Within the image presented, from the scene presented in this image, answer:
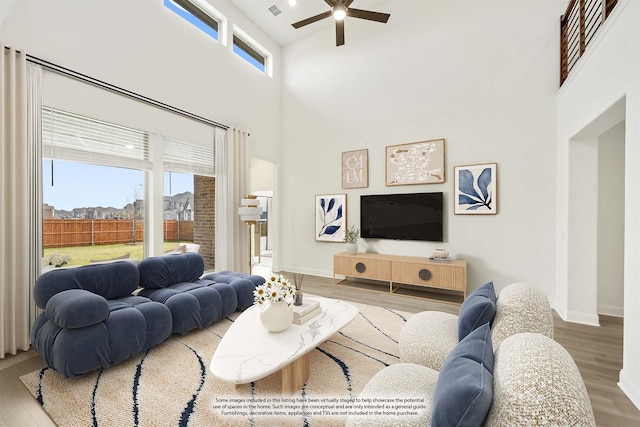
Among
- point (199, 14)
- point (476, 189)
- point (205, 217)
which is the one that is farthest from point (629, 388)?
point (199, 14)

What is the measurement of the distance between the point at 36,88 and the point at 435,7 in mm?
5266

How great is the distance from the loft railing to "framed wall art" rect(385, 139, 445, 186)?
1.64m

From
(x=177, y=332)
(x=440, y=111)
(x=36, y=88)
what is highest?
(x=440, y=111)

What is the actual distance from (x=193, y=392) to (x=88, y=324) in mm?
936

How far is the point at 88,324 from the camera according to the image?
2043 mm

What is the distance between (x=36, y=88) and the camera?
2645mm

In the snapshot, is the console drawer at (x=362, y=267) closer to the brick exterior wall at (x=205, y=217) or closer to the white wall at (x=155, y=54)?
the brick exterior wall at (x=205, y=217)

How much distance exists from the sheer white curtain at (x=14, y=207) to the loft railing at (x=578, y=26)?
206 inches

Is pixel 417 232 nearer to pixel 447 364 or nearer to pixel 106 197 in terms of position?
pixel 447 364

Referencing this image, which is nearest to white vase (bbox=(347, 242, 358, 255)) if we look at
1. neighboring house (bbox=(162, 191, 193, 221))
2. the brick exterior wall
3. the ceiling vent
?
the brick exterior wall

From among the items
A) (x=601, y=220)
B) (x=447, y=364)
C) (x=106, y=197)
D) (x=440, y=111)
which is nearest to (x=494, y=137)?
(x=440, y=111)

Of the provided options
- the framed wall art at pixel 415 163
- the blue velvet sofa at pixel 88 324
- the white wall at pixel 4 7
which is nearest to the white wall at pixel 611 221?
the framed wall art at pixel 415 163

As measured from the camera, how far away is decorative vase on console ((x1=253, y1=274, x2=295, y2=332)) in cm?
201

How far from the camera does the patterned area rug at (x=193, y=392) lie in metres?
1.68
